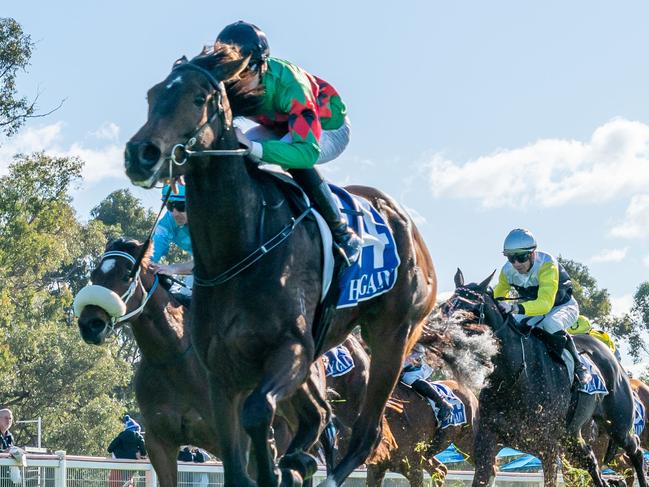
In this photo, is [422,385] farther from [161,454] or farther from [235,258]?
[235,258]


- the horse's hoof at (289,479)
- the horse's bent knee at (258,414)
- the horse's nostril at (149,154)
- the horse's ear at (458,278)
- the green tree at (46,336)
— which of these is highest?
the green tree at (46,336)

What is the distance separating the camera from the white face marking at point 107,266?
818 cm

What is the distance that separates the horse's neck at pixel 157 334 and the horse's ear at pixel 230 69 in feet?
8.55

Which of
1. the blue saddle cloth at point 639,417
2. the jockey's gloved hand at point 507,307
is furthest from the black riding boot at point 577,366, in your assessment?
the blue saddle cloth at point 639,417

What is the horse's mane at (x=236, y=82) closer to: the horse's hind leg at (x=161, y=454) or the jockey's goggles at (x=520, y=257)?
the horse's hind leg at (x=161, y=454)

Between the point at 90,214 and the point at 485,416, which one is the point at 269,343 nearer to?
the point at 485,416

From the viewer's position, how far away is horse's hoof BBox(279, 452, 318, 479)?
6.00 m

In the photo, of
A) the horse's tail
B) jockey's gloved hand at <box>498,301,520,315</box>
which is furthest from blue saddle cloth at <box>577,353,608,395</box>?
the horse's tail

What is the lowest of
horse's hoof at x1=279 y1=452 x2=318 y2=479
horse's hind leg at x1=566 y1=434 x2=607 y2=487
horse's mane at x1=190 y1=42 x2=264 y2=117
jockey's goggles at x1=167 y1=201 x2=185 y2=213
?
horse's hoof at x1=279 y1=452 x2=318 y2=479

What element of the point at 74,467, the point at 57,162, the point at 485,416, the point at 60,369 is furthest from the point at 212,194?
the point at 60,369

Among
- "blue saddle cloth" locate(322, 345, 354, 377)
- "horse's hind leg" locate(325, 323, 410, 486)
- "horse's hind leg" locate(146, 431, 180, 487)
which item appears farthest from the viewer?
"blue saddle cloth" locate(322, 345, 354, 377)

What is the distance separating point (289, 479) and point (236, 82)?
1954 millimetres

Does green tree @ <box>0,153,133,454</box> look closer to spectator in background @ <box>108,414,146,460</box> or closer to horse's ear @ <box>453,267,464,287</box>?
spectator in background @ <box>108,414,146,460</box>

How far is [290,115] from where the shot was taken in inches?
247
